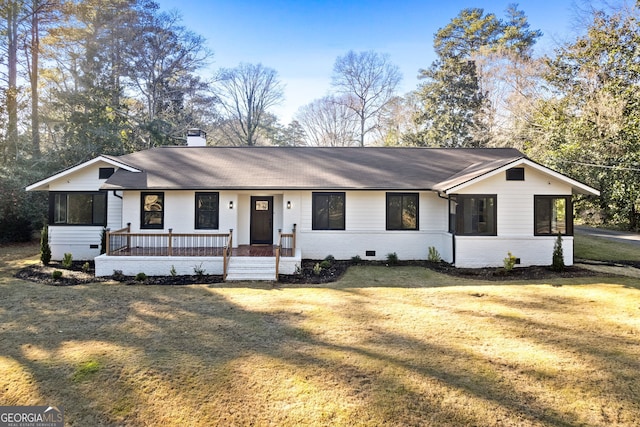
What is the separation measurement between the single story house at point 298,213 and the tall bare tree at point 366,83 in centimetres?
2274

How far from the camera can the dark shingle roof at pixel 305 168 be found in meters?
12.3

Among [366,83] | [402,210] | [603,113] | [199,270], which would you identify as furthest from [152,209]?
[366,83]

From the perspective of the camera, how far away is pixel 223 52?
31.1m

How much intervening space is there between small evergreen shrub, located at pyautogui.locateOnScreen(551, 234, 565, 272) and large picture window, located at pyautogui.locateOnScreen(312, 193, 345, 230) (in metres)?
7.04

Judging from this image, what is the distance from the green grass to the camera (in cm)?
1316

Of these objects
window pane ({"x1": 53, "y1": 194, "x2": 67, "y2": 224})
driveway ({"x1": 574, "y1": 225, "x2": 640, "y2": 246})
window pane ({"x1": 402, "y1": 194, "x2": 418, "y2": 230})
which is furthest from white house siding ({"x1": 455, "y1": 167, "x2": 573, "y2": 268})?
window pane ({"x1": 53, "y1": 194, "x2": 67, "y2": 224})

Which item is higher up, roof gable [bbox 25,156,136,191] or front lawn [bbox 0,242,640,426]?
roof gable [bbox 25,156,136,191]

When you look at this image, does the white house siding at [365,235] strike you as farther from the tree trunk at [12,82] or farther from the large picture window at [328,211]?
the tree trunk at [12,82]

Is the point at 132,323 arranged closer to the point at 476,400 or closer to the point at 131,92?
the point at 476,400

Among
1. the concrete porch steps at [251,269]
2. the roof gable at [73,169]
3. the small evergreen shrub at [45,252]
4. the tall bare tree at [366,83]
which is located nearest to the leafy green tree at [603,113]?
the tall bare tree at [366,83]

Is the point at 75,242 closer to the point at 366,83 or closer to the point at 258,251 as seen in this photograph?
the point at 258,251

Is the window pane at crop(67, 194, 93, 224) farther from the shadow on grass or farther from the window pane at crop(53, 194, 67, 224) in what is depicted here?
the shadow on grass

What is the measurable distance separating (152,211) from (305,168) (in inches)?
237

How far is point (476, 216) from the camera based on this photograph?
38.3 feet
